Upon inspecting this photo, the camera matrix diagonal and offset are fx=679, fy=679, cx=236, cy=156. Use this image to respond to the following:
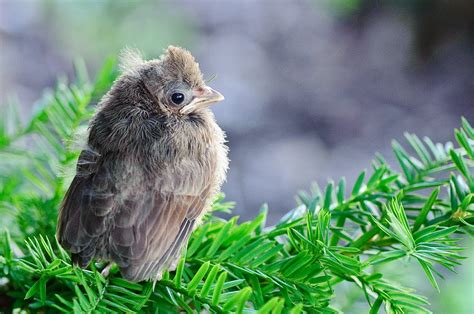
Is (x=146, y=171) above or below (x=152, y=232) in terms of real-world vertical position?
above

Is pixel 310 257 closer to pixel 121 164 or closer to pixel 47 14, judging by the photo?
pixel 121 164

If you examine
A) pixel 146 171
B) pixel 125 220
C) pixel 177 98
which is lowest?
pixel 125 220

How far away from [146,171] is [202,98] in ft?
A: 0.95

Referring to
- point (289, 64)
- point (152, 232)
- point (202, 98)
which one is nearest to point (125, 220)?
point (152, 232)

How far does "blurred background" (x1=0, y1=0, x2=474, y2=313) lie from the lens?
3.46 meters

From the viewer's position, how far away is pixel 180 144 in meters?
1.34

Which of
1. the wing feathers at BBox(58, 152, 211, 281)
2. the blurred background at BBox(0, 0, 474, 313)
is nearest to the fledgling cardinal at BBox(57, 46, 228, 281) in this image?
the wing feathers at BBox(58, 152, 211, 281)

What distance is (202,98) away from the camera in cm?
147

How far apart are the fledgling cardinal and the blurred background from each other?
1812 mm

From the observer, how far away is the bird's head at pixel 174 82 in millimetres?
1410

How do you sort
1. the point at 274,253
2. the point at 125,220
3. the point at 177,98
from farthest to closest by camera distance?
the point at 177,98
the point at 125,220
the point at 274,253

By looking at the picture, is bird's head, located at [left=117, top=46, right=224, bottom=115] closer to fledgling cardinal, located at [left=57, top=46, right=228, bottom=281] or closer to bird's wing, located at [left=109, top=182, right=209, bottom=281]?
fledgling cardinal, located at [left=57, top=46, right=228, bottom=281]

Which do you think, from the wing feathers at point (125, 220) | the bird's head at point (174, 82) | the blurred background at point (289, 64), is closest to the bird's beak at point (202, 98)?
the bird's head at point (174, 82)

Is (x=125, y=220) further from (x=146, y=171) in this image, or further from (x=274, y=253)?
(x=274, y=253)
